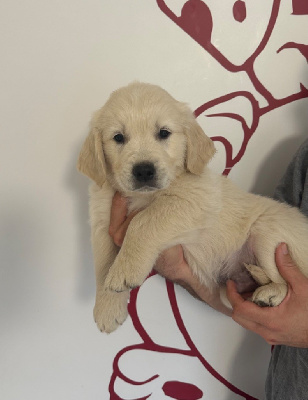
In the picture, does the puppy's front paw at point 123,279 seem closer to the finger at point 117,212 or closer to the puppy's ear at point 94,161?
the finger at point 117,212

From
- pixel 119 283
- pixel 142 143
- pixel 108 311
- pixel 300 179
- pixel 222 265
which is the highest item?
pixel 142 143

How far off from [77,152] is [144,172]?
2.34ft

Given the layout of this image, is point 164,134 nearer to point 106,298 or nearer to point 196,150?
point 196,150

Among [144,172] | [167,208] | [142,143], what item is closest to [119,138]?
[142,143]

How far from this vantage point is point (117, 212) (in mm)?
1605

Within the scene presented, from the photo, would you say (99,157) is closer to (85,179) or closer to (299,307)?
(85,179)

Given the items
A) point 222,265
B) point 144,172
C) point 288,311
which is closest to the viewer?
point 144,172

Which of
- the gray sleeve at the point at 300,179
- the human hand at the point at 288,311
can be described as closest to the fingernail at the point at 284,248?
the human hand at the point at 288,311

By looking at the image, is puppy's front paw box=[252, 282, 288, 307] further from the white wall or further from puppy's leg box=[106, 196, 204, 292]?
the white wall

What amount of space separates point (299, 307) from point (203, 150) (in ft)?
2.59

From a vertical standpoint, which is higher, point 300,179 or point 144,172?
point 144,172

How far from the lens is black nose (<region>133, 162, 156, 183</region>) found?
1.39 m

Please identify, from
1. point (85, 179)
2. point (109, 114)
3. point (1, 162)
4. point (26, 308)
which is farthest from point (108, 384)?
point (109, 114)

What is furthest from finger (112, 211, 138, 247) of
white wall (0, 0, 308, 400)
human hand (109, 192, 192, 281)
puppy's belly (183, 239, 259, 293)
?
white wall (0, 0, 308, 400)
